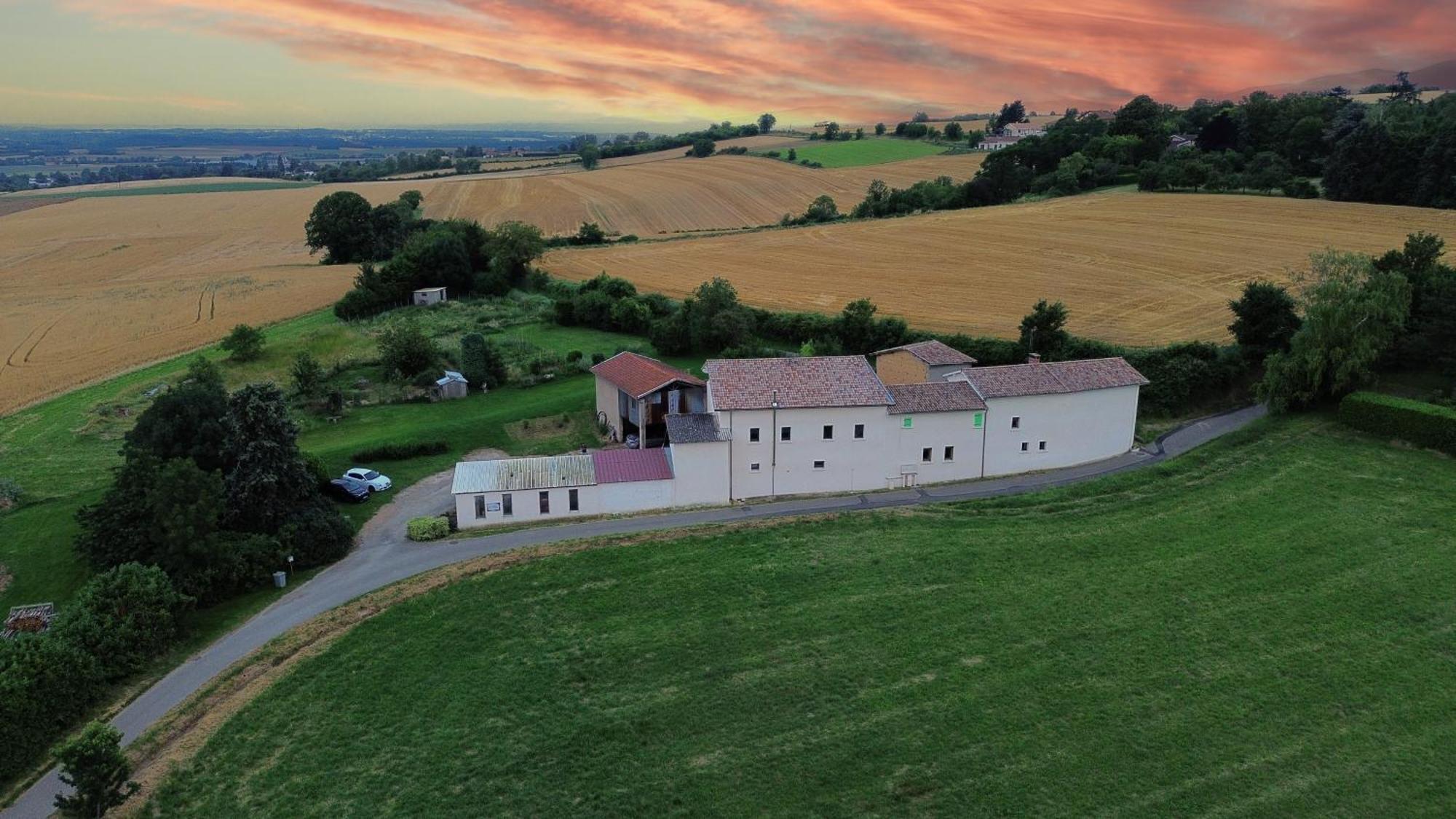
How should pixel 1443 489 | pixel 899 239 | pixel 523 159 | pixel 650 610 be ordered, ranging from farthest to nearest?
pixel 523 159 < pixel 899 239 < pixel 1443 489 < pixel 650 610

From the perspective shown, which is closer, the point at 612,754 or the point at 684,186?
the point at 612,754

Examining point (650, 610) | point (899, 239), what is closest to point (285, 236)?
point (899, 239)

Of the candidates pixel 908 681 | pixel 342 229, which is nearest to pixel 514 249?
pixel 342 229

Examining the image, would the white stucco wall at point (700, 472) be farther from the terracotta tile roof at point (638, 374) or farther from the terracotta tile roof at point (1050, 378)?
the terracotta tile roof at point (1050, 378)

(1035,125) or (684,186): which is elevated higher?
(1035,125)

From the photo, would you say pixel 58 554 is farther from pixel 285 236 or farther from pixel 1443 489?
pixel 285 236

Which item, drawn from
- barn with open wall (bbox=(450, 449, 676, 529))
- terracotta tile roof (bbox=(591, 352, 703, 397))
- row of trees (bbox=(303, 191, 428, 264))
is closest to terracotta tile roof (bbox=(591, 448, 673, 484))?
barn with open wall (bbox=(450, 449, 676, 529))

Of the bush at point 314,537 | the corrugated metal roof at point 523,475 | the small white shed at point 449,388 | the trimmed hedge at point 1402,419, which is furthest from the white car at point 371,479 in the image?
the trimmed hedge at point 1402,419
